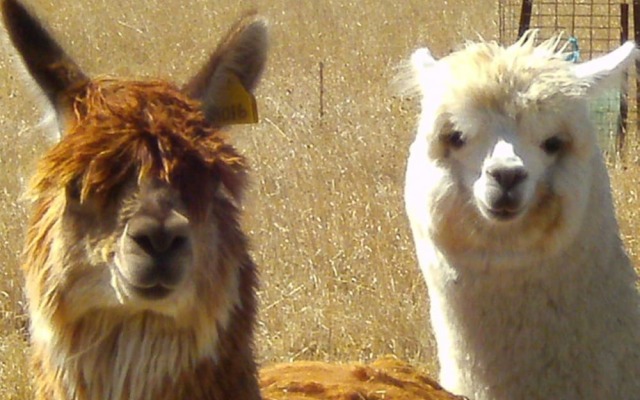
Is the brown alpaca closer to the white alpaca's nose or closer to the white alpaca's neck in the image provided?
the white alpaca's nose

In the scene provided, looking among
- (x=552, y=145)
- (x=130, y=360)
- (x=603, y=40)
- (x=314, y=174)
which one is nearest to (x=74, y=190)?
(x=130, y=360)

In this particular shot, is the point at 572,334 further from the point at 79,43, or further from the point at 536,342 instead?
the point at 79,43

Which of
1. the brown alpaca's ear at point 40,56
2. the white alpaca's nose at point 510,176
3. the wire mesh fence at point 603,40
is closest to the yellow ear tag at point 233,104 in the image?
the brown alpaca's ear at point 40,56

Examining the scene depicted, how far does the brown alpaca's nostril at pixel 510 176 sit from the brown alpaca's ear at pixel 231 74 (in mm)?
1130

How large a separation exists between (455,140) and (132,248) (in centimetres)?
184

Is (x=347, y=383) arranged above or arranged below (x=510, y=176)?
below

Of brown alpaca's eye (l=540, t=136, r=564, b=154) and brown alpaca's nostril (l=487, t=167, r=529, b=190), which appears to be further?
brown alpaca's eye (l=540, t=136, r=564, b=154)

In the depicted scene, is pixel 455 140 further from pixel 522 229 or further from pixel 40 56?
pixel 40 56

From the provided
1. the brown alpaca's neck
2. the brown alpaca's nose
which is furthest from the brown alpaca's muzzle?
the brown alpaca's neck

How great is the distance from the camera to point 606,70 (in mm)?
4172

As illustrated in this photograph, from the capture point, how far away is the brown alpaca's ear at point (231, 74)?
9.45 ft

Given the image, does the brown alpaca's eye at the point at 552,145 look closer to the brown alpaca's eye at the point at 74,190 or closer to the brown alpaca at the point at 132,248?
the brown alpaca at the point at 132,248

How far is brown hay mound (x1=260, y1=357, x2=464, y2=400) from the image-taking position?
3412 mm

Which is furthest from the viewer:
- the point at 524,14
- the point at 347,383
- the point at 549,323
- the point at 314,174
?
the point at 524,14
